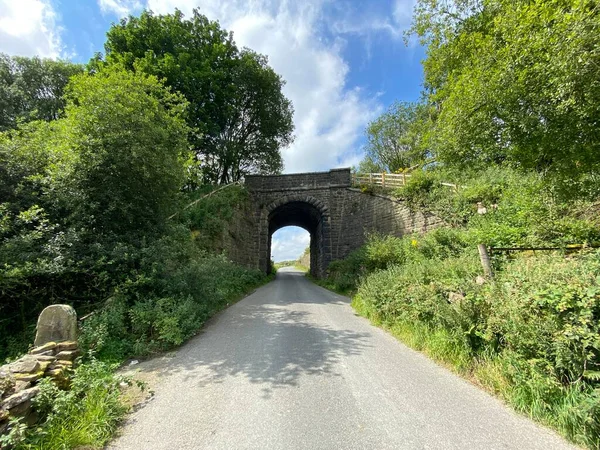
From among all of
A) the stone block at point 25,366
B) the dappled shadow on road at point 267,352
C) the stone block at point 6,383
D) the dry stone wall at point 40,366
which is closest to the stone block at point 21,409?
the dry stone wall at point 40,366

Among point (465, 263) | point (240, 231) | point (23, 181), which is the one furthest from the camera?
point (240, 231)

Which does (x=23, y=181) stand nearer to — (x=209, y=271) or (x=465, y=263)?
(x=209, y=271)

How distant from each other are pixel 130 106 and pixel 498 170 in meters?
12.9

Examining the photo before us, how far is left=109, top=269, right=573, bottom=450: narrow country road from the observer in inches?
99.0

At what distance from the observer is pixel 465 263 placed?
5.86m

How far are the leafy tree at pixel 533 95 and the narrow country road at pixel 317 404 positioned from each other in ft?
15.4

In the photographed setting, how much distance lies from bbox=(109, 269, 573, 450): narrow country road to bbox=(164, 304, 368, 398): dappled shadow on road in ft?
0.07

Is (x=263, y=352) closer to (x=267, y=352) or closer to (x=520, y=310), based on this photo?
(x=267, y=352)

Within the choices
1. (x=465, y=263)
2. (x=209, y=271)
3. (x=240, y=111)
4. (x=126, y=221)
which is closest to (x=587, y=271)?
(x=465, y=263)

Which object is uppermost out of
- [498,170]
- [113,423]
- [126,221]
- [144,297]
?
[498,170]

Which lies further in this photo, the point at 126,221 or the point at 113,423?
the point at 126,221

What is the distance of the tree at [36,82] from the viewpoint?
57.7 feet

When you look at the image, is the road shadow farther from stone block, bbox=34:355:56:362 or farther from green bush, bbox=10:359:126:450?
stone block, bbox=34:355:56:362

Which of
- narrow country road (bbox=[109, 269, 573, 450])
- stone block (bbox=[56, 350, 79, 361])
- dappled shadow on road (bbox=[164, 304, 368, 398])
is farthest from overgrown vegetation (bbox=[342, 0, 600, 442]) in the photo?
stone block (bbox=[56, 350, 79, 361])
